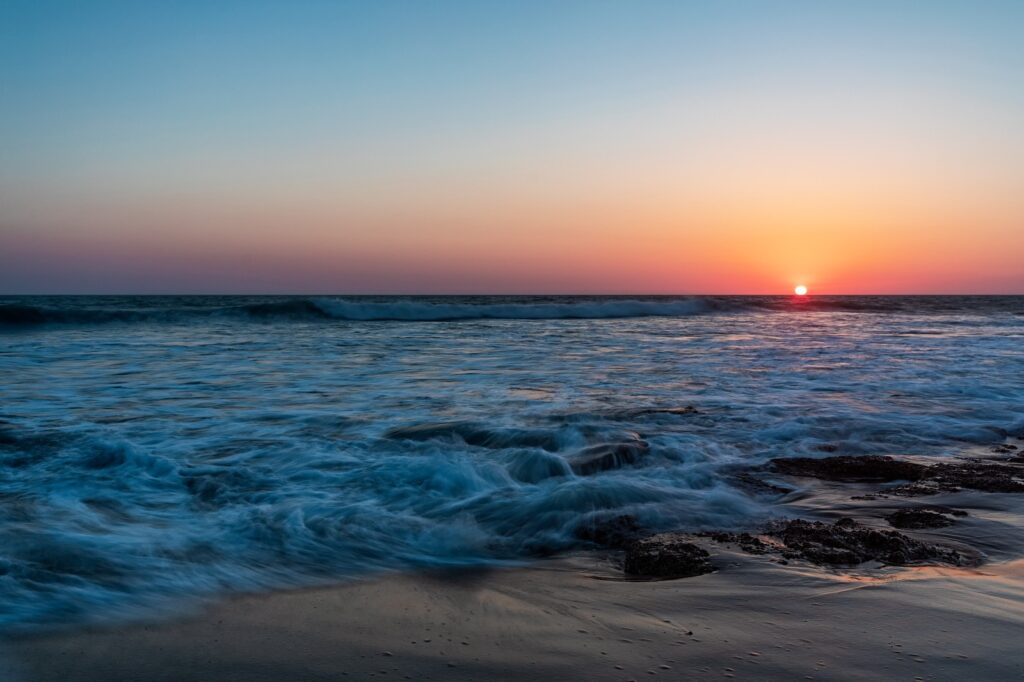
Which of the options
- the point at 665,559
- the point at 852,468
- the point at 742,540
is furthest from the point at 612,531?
the point at 852,468

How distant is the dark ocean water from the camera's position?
11.5ft

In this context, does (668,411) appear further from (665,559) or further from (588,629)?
(588,629)

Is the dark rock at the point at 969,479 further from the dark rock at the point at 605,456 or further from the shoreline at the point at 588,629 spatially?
the dark rock at the point at 605,456

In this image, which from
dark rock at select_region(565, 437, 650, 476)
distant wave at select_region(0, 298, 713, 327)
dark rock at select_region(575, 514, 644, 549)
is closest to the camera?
dark rock at select_region(575, 514, 644, 549)

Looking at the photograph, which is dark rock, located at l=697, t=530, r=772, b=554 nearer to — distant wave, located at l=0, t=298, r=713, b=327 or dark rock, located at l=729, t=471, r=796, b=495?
dark rock, located at l=729, t=471, r=796, b=495

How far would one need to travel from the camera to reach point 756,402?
8.20m

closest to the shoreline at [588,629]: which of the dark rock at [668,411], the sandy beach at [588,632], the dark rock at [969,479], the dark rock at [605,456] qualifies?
the sandy beach at [588,632]

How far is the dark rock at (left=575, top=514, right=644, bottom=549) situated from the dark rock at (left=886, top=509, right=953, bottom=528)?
141cm

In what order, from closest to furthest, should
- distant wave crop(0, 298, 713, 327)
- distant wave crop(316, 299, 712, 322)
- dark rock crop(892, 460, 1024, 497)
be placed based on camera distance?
1. dark rock crop(892, 460, 1024, 497)
2. distant wave crop(0, 298, 713, 327)
3. distant wave crop(316, 299, 712, 322)

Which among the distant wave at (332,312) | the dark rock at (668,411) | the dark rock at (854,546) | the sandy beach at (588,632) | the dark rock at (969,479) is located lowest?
the sandy beach at (588,632)

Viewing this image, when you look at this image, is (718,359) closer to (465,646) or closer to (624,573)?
(624,573)

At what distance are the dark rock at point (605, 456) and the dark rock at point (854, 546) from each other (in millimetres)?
1585

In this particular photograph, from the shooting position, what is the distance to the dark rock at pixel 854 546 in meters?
3.32

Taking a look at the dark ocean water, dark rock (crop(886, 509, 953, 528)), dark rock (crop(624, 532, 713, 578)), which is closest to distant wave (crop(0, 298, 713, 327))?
the dark ocean water
